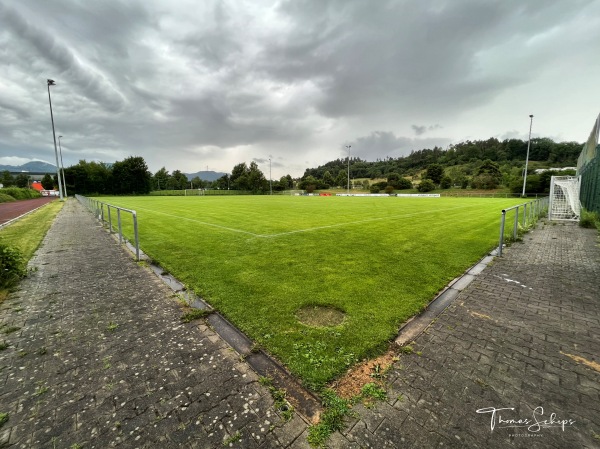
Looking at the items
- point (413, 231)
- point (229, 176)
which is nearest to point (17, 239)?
point (413, 231)

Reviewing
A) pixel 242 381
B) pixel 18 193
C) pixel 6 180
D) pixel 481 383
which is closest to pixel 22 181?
pixel 6 180

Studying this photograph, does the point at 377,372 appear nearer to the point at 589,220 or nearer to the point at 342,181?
the point at 589,220

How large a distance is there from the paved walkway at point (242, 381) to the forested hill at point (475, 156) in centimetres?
10862

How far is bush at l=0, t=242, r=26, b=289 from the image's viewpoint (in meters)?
5.29

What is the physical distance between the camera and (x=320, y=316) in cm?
410

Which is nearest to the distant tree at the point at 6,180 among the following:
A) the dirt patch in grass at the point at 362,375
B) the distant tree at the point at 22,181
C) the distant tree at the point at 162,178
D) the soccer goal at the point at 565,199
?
the distant tree at the point at 22,181

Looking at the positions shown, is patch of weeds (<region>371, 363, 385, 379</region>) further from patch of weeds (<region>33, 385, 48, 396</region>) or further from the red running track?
the red running track

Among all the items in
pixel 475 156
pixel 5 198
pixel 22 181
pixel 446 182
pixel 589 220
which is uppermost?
pixel 475 156

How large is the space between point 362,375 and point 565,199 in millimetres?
21801

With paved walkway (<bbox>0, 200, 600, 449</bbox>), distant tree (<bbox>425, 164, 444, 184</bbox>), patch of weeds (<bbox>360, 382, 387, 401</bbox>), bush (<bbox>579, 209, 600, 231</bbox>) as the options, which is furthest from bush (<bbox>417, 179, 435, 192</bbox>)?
patch of weeds (<bbox>360, 382, 387, 401</bbox>)

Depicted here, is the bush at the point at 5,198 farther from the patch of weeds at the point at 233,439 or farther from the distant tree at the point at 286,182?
the distant tree at the point at 286,182

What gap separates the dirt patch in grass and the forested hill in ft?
361

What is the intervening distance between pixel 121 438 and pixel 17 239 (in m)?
12.5

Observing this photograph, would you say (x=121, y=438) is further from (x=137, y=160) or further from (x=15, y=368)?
(x=137, y=160)
